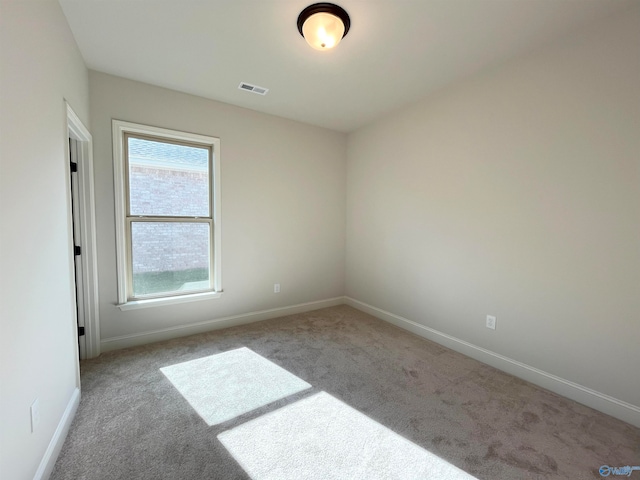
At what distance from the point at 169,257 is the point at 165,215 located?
0.47m

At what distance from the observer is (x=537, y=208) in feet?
7.59

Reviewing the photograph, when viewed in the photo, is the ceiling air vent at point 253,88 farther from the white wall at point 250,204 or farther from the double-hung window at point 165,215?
the double-hung window at point 165,215

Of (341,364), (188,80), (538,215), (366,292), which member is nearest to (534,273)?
(538,215)

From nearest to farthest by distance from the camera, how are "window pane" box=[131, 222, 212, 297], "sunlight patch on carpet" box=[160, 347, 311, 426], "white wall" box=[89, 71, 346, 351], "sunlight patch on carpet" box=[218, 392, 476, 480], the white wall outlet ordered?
the white wall outlet → "sunlight patch on carpet" box=[218, 392, 476, 480] → "sunlight patch on carpet" box=[160, 347, 311, 426] → "white wall" box=[89, 71, 346, 351] → "window pane" box=[131, 222, 212, 297]

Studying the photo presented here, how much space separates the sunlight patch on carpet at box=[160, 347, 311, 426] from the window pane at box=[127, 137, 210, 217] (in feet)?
5.46

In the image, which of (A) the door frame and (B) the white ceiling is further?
(A) the door frame

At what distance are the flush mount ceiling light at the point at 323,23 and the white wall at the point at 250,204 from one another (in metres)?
1.73

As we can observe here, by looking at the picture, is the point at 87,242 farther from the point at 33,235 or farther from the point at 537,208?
the point at 537,208

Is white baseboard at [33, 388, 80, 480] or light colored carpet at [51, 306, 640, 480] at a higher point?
white baseboard at [33, 388, 80, 480]

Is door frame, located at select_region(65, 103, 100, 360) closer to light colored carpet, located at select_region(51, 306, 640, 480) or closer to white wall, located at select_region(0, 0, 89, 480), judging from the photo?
light colored carpet, located at select_region(51, 306, 640, 480)

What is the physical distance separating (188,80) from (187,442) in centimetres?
308

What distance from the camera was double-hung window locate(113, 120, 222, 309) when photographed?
9.43ft

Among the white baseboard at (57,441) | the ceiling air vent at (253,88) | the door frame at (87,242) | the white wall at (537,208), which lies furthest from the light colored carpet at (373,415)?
the ceiling air vent at (253,88)

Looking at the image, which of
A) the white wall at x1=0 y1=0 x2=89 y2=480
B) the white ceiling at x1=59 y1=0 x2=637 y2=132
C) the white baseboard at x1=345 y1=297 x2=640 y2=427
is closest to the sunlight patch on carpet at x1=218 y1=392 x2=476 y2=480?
the white wall at x1=0 y1=0 x2=89 y2=480
